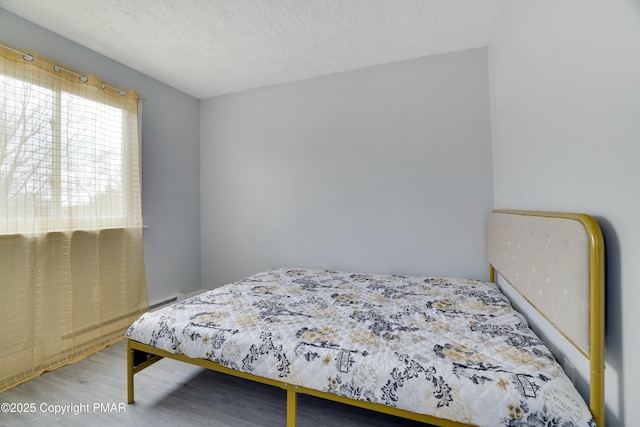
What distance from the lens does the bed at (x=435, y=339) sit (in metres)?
0.93

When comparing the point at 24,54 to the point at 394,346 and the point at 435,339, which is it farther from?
the point at 435,339

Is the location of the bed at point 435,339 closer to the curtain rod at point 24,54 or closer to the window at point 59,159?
the window at point 59,159

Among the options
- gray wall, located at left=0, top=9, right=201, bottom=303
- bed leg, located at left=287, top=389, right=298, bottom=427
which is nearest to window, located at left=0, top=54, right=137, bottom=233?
gray wall, located at left=0, top=9, right=201, bottom=303

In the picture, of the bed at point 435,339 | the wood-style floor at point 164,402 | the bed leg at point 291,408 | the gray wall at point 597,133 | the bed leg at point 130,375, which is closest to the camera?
the gray wall at point 597,133

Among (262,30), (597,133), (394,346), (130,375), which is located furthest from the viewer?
(262,30)

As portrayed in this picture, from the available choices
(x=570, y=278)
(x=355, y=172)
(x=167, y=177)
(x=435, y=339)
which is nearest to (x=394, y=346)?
(x=435, y=339)

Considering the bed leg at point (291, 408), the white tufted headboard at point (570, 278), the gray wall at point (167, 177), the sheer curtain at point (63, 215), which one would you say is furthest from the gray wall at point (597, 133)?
the gray wall at point (167, 177)

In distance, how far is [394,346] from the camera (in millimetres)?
1268

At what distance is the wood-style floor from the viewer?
57.9 inches

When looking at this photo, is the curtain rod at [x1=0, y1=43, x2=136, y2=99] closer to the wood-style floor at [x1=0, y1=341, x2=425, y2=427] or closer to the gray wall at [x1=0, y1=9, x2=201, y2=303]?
the gray wall at [x1=0, y1=9, x2=201, y2=303]

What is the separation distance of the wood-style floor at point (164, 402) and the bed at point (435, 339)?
6.8 inches

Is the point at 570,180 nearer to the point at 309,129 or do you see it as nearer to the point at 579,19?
the point at 579,19

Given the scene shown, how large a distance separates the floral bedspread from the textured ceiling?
2.04 m

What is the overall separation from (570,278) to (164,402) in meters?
2.12
